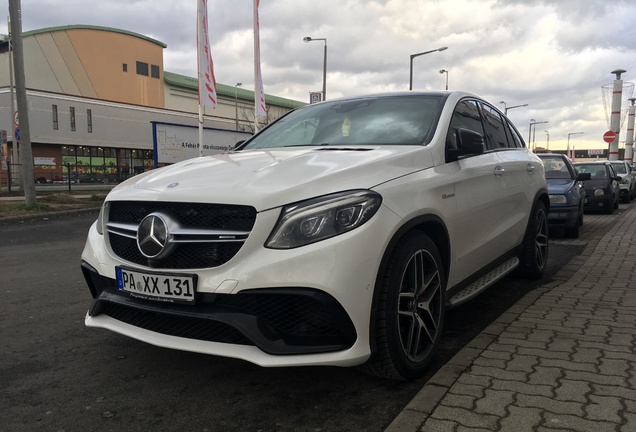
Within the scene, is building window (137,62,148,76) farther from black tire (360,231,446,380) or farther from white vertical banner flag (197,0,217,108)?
black tire (360,231,446,380)

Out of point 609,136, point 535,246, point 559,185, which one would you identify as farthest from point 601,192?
point 609,136

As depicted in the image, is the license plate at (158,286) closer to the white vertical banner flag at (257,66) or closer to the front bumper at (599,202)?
the front bumper at (599,202)

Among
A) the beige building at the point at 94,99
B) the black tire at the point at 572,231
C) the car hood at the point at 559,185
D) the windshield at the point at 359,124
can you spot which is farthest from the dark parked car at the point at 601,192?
the beige building at the point at 94,99

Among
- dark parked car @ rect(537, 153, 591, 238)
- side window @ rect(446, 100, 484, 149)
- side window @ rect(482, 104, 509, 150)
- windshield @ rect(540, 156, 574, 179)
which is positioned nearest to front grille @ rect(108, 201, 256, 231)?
side window @ rect(446, 100, 484, 149)

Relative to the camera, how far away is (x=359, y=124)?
12.4 feet

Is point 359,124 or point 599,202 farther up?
point 359,124

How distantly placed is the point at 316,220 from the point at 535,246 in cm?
353

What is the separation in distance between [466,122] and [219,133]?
16.7 metres

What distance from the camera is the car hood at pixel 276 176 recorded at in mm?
2471

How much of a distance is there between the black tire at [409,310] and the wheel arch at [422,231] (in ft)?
0.13

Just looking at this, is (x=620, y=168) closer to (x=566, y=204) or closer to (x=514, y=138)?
(x=566, y=204)

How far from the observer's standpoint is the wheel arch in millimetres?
2459

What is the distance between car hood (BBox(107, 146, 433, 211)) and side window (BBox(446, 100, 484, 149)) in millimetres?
412

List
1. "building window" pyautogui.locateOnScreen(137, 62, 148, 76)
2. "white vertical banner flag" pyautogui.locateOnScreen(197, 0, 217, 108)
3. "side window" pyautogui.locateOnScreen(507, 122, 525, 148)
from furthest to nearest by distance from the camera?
1. "building window" pyautogui.locateOnScreen(137, 62, 148, 76)
2. "white vertical banner flag" pyautogui.locateOnScreen(197, 0, 217, 108)
3. "side window" pyautogui.locateOnScreen(507, 122, 525, 148)
